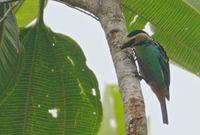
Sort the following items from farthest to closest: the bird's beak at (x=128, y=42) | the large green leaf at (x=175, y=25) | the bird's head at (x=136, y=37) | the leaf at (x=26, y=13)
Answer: the leaf at (x=26, y=13) → the large green leaf at (x=175, y=25) → the bird's head at (x=136, y=37) → the bird's beak at (x=128, y=42)

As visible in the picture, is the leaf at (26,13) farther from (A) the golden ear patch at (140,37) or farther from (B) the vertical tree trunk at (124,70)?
(B) the vertical tree trunk at (124,70)

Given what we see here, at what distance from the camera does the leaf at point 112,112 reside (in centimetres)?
296

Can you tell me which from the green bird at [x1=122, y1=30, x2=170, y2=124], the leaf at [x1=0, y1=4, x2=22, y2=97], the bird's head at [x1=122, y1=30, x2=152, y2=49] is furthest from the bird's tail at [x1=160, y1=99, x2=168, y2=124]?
the leaf at [x1=0, y1=4, x2=22, y2=97]

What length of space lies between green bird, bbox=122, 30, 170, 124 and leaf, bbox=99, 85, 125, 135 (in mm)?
304

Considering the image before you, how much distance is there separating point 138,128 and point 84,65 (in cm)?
153

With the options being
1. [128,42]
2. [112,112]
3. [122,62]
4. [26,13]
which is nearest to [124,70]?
[122,62]

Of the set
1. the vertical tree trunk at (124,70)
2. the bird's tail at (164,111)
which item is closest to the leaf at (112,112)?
the bird's tail at (164,111)

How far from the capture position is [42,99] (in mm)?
3412

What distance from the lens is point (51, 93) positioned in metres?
3.41

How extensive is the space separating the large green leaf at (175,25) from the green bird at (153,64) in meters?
0.57

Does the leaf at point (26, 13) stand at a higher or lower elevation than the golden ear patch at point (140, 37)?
higher

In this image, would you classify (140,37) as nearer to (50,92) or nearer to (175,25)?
(175,25)

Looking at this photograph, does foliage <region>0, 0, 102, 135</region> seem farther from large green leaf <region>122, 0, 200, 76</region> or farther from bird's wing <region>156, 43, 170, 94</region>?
bird's wing <region>156, 43, 170, 94</region>

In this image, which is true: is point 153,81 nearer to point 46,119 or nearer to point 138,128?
point 138,128
